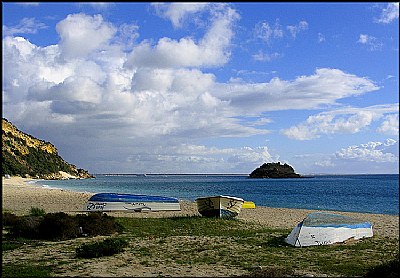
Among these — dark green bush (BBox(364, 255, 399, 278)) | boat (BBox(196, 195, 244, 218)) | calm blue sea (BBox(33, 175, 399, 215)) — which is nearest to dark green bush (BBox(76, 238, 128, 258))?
dark green bush (BBox(364, 255, 399, 278))

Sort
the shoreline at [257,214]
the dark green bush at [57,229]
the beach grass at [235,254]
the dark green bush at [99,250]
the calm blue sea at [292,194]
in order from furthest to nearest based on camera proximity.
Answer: the calm blue sea at [292,194]
the shoreline at [257,214]
the dark green bush at [57,229]
the dark green bush at [99,250]
the beach grass at [235,254]

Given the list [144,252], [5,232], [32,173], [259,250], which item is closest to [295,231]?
[259,250]

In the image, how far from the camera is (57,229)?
13586 millimetres

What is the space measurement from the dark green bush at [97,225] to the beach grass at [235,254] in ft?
1.53

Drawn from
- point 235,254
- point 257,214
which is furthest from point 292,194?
point 235,254

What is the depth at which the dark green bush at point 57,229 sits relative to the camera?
44.2ft

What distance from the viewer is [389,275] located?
326 inches

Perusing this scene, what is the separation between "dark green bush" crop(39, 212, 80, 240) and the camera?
1348cm

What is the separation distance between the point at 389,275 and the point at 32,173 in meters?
109

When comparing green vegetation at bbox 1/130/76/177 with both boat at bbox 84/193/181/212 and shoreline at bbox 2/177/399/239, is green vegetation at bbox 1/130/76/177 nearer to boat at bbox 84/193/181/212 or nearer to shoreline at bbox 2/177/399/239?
shoreline at bbox 2/177/399/239

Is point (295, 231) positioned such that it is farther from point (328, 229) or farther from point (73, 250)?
point (73, 250)

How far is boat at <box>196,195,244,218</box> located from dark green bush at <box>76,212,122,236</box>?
6.04 m

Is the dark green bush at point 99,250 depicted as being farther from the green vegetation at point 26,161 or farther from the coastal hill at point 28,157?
the green vegetation at point 26,161

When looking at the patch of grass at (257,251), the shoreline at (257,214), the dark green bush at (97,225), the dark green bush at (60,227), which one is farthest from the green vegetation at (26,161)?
the patch of grass at (257,251)
